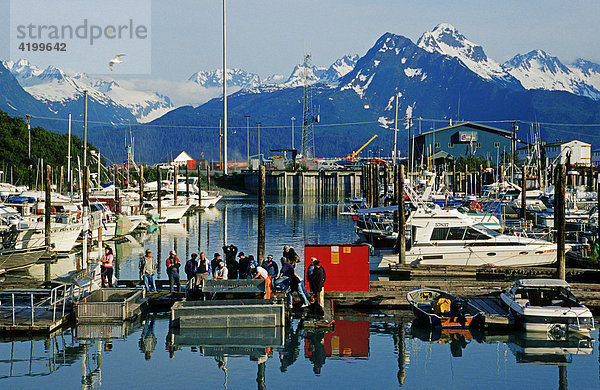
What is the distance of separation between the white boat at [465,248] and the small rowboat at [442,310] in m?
10.0

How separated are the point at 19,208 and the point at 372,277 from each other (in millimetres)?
26176

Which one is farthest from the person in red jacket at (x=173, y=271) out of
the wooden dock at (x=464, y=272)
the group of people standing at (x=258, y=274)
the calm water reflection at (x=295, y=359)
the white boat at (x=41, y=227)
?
the white boat at (x=41, y=227)

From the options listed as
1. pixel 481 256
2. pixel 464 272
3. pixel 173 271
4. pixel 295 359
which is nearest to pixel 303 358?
pixel 295 359

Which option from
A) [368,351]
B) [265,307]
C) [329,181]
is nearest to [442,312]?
[368,351]

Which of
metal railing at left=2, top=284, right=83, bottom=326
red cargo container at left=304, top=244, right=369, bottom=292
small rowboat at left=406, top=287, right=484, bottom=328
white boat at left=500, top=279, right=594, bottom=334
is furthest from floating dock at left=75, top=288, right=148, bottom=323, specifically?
white boat at left=500, top=279, right=594, bottom=334

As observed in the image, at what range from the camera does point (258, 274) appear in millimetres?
24266

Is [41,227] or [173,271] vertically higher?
[41,227]

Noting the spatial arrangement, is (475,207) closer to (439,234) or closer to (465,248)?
(439,234)

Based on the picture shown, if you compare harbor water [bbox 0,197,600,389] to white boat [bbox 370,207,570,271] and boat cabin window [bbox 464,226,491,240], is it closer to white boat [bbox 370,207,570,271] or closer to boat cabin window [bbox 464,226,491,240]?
white boat [bbox 370,207,570,271]

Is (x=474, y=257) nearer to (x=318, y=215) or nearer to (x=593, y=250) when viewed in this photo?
(x=593, y=250)

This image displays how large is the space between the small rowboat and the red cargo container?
1.99 meters

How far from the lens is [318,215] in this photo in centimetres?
8394

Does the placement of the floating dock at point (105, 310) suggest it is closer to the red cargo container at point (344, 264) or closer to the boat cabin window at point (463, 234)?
the red cargo container at point (344, 264)

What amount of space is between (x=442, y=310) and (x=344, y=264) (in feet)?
13.0
